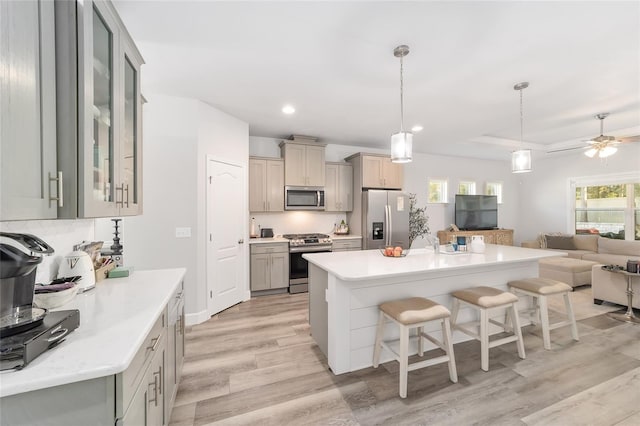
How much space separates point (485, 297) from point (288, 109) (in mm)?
3159

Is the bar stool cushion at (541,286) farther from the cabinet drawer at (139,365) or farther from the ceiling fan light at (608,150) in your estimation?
the cabinet drawer at (139,365)

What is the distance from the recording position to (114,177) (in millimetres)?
1488

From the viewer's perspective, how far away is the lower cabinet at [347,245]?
4.76m

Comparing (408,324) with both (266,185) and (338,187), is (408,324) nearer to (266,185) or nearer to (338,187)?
(266,185)

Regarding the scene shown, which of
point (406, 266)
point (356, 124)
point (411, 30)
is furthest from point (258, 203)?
point (411, 30)

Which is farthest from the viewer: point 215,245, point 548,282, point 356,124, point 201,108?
point 356,124

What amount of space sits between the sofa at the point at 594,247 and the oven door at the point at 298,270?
4.80m

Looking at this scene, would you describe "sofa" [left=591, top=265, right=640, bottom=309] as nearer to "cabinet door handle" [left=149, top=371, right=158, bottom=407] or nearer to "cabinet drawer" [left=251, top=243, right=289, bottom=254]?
"cabinet drawer" [left=251, top=243, right=289, bottom=254]

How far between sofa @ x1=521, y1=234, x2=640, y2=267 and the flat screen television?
98cm

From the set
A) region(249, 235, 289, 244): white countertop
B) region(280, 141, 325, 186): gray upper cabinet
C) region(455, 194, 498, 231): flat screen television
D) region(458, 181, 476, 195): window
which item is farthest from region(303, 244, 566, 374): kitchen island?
region(458, 181, 476, 195): window

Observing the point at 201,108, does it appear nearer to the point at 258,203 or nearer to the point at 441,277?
the point at 258,203

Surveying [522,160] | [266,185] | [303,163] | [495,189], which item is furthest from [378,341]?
[495,189]

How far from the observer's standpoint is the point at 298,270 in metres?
4.51

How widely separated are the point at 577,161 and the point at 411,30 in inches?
265
